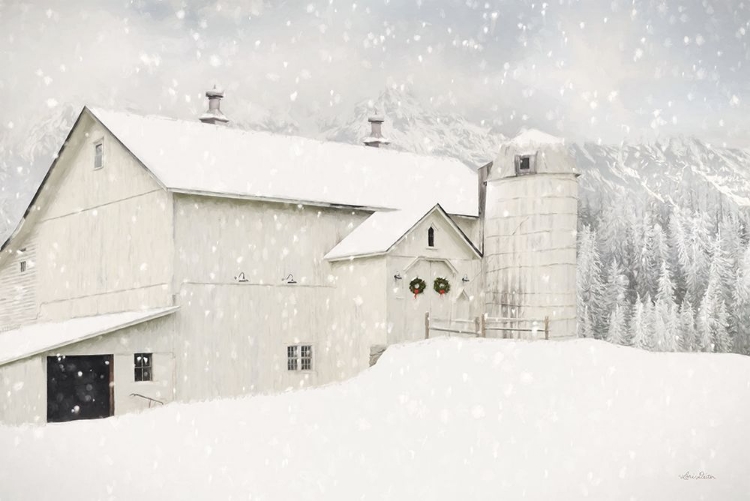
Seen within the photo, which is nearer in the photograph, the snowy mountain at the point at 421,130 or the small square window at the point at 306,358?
the small square window at the point at 306,358

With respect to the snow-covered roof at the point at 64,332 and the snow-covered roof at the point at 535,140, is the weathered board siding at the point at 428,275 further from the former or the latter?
the snow-covered roof at the point at 64,332

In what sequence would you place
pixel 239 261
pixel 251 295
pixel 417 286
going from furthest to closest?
pixel 417 286 → pixel 251 295 → pixel 239 261

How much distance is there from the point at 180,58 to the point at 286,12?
1742 cm

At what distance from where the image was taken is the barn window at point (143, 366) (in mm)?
19453

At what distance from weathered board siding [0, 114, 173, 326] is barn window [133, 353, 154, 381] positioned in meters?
1.31

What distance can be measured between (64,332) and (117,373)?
1.69m

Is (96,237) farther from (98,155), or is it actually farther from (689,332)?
(689,332)

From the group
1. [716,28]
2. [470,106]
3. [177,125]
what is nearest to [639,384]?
[177,125]

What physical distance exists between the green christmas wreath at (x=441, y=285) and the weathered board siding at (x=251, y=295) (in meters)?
2.57

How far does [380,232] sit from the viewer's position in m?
22.1

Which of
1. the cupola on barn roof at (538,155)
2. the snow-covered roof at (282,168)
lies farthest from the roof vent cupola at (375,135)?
the cupola on barn roof at (538,155)
